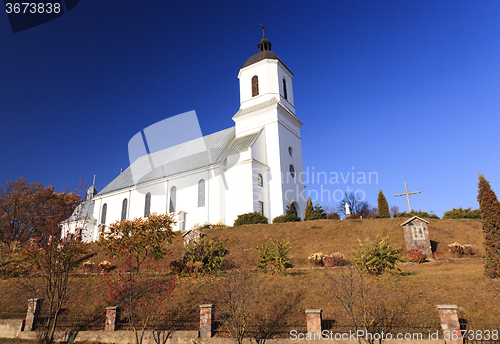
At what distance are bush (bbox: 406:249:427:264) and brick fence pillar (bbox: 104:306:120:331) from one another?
43.8 feet

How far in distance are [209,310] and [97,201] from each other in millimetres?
33840

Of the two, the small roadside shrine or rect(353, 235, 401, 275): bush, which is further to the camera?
the small roadside shrine

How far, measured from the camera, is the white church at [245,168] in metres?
Result: 26.0

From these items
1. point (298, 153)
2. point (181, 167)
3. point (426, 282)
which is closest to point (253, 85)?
point (298, 153)

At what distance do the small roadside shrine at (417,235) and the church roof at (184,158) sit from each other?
13.8 meters

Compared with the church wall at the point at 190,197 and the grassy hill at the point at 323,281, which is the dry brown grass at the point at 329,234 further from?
the church wall at the point at 190,197

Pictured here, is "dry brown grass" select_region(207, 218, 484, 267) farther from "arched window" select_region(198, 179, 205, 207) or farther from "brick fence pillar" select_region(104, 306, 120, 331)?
"brick fence pillar" select_region(104, 306, 120, 331)

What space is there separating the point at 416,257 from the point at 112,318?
13.6 metres

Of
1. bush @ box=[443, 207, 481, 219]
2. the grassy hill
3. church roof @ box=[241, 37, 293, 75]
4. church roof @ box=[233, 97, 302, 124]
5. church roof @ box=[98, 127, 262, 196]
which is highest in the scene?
church roof @ box=[241, 37, 293, 75]

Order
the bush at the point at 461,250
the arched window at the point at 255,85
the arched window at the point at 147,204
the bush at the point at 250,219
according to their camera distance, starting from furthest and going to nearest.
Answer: the arched window at the point at 147,204 < the arched window at the point at 255,85 < the bush at the point at 250,219 < the bush at the point at 461,250

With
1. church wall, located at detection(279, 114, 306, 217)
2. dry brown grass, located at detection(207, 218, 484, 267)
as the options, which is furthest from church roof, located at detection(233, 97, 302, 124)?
dry brown grass, located at detection(207, 218, 484, 267)

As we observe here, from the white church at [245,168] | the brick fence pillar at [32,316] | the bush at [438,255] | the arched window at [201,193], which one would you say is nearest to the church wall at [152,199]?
the white church at [245,168]

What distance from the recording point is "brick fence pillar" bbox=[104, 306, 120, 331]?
32.3ft

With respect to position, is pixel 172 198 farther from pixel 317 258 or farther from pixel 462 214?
pixel 462 214
